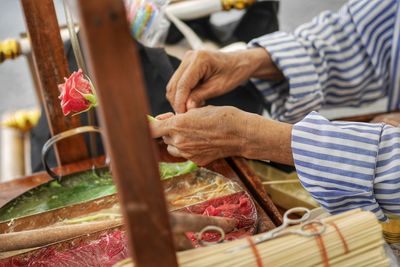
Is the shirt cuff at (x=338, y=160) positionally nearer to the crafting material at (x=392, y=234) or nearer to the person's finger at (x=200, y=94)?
the crafting material at (x=392, y=234)

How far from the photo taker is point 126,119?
0.49 m

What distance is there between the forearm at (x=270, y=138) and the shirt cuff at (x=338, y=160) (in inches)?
2.1

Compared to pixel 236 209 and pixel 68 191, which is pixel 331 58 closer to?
pixel 236 209

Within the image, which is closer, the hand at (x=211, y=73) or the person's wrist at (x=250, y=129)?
the person's wrist at (x=250, y=129)

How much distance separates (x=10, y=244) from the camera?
3.08 ft

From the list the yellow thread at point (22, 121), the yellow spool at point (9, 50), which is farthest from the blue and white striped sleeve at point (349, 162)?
the yellow thread at point (22, 121)

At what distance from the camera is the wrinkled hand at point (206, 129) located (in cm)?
104

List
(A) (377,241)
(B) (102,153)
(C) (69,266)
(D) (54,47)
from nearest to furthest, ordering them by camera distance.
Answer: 1. (A) (377,241)
2. (C) (69,266)
3. (D) (54,47)
4. (B) (102,153)

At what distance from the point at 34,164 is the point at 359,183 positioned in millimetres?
1327

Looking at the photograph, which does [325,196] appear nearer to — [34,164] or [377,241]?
[377,241]

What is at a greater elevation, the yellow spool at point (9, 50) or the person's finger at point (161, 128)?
the yellow spool at point (9, 50)

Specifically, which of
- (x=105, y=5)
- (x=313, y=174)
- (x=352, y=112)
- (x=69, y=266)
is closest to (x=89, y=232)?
(x=69, y=266)

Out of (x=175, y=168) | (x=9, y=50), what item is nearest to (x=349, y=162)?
(x=175, y=168)

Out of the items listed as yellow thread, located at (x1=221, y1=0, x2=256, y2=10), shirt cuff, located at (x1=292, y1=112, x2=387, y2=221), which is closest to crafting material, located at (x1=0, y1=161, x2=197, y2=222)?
shirt cuff, located at (x1=292, y1=112, x2=387, y2=221)
